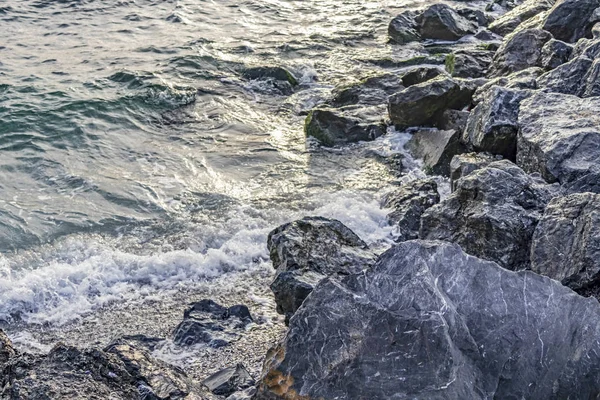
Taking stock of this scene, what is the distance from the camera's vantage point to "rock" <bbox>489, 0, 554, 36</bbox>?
18656 mm

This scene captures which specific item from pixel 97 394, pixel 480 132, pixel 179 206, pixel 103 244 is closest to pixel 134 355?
pixel 97 394

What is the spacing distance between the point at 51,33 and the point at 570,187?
1452 centimetres

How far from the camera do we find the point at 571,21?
1557cm

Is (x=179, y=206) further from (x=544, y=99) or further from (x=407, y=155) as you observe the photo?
(x=544, y=99)

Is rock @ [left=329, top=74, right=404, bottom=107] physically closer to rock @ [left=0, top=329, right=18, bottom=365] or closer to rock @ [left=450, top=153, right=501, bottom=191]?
rock @ [left=450, top=153, right=501, bottom=191]

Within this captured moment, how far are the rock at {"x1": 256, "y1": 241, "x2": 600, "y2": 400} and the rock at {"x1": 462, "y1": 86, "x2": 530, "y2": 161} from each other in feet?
17.7

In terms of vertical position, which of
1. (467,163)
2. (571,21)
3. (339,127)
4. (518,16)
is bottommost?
(339,127)

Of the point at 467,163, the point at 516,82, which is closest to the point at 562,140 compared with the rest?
the point at 467,163

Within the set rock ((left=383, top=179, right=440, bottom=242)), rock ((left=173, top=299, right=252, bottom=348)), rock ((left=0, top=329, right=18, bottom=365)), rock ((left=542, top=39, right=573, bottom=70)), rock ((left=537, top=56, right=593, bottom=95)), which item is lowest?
rock ((left=173, top=299, right=252, bottom=348))

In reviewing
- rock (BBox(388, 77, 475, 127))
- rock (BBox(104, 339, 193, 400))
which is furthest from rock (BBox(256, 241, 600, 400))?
rock (BBox(388, 77, 475, 127))

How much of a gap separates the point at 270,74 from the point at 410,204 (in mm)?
7138

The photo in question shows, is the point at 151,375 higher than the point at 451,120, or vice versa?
the point at 151,375

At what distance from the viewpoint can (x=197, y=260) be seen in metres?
10.3

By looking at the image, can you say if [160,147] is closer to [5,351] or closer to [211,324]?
[211,324]
